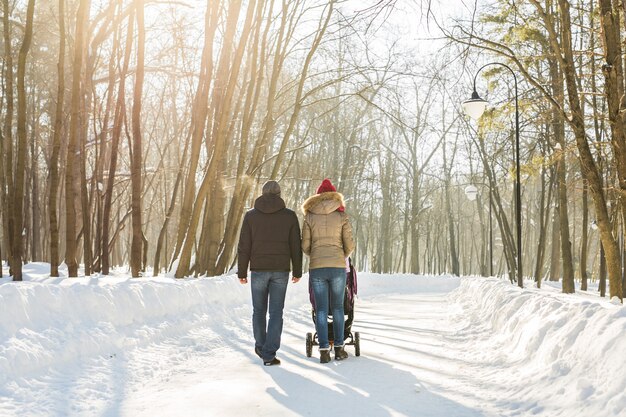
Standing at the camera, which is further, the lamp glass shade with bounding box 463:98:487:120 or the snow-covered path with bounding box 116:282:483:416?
the lamp glass shade with bounding box 463:98:487:120

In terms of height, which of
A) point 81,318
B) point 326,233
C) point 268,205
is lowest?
point 81,318

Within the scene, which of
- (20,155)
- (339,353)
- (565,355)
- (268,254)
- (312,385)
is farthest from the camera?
(20,155)

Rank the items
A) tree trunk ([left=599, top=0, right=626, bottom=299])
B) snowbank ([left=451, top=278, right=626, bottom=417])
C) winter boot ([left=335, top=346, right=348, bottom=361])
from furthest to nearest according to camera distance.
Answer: tree trunk ([left=599, top=0, right=626, bottom=299]) < winter boot ([left=335, top=346, right=348, bottom=361]) < snowbank ([left=451, top=278, right=626, bottom=417])

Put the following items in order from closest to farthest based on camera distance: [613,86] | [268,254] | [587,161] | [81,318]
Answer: [268,254], [81,318], [613,86], [587,161]

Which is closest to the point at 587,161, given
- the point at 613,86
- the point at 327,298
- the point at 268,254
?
the point at 613,86

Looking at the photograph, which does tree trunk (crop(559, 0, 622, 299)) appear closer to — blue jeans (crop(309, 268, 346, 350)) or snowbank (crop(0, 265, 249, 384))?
blue jeans (crop(309, 268, 346, 350))

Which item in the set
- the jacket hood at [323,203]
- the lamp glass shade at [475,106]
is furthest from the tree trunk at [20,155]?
the lamp glass shade at [475,106]

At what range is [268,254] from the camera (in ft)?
23.6

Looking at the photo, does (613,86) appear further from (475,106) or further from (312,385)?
(312,385)

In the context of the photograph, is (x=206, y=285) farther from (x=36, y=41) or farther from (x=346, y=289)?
(x=36, y=41)

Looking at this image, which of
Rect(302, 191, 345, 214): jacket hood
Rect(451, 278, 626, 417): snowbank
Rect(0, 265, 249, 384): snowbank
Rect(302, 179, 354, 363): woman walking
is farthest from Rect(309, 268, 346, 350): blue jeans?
Rect(0, 265, 249, 384): snowbank

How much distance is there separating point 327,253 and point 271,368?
149 cm

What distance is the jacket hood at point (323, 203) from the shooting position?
24.2 ft

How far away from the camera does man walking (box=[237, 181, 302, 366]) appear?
720cm
